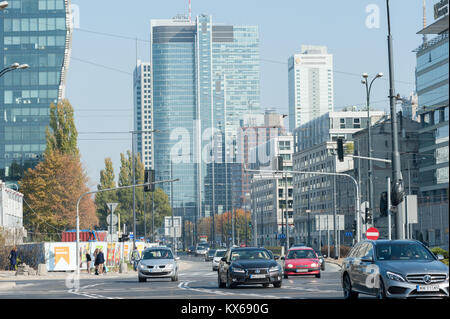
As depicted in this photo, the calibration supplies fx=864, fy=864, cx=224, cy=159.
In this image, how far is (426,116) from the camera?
118 meters

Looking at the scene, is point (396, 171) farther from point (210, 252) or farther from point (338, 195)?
point (338, 195)

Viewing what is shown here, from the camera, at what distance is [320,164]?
165m

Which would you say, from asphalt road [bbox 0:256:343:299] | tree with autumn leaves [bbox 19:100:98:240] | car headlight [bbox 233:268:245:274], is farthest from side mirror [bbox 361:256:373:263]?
tree with autumn leaves [bbox 19:100:98:240]

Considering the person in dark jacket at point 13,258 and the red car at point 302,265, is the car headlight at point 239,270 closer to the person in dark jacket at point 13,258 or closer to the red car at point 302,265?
the red car at point 302,265

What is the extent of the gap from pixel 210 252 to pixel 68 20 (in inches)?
1977

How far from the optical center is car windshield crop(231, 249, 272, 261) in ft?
98.6

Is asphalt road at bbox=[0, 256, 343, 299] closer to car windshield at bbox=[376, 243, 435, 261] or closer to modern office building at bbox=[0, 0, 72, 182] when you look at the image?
car windshield at bbox=[376, 243, 435, 261]

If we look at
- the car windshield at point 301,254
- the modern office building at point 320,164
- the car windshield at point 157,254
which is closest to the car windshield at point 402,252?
the car windshield at point 157,254

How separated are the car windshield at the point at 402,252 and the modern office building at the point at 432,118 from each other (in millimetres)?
81913

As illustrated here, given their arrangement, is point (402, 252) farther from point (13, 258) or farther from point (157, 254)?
point (13, 258)

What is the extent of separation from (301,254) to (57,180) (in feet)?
156

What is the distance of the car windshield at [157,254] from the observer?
39.6 m

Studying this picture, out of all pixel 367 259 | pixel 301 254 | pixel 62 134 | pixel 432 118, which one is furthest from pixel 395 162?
pixel 432 118
